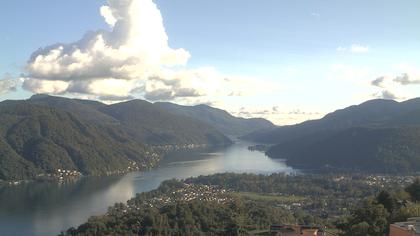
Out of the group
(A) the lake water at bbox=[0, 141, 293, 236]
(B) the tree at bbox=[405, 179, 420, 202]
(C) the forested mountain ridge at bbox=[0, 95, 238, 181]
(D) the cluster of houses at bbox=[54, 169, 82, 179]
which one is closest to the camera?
(B) the tree at bbox=[405, 179, 420, 202]

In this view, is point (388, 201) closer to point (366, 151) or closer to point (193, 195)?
point (193, 195)

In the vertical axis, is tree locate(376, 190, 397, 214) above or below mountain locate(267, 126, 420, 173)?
below

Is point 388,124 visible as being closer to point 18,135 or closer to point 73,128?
point 73,128

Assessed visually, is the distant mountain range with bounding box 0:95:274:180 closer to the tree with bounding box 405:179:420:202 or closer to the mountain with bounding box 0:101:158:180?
the mountain with bounding box 0:101:158:180

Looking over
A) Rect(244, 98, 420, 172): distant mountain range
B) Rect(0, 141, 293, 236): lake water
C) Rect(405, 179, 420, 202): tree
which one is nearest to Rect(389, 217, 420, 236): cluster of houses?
Rect(405, 179, 420, 202): tree

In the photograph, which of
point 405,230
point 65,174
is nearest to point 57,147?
point 65,174

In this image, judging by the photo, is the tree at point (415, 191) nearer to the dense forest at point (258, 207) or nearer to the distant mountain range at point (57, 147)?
the dense forest at point (258, 207)
